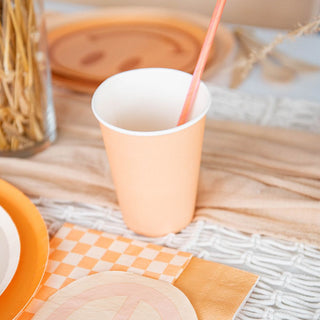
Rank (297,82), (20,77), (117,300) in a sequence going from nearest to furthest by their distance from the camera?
(117,300) → (20,77) → (297,82)

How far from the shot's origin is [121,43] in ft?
2.74

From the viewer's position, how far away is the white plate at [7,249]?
45 centimetres

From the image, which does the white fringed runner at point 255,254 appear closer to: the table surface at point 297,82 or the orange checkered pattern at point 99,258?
the orange checkered pattern at point 99,258

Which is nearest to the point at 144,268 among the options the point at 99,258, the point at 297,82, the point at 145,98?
the point at 99,258

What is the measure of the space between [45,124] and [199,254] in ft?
0.91

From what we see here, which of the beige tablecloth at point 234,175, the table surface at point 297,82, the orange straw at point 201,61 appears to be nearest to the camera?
the orange straw at point 201,61

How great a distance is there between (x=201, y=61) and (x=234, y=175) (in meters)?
0.20

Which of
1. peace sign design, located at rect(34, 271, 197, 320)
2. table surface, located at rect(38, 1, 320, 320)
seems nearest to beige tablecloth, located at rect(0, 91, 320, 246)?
table surface, located at rect(38, 1, 320, 320)

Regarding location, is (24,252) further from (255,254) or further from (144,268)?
(255,254)

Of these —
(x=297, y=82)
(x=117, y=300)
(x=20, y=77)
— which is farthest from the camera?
(x=297, y=82)

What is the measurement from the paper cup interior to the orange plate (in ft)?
0.42

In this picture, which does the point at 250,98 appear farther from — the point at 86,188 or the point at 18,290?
the point at 18,290

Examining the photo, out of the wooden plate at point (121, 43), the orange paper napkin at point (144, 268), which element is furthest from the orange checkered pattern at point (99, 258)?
the wooden plate at point (121, 43)

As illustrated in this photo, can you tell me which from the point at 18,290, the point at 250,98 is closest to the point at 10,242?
the point at 18,290
